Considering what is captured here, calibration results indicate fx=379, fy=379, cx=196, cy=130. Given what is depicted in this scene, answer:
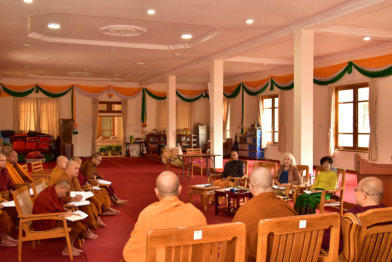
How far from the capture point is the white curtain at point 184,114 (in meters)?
20.2

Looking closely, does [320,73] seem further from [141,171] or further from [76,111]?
[76,111]

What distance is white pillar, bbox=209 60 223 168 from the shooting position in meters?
12.0

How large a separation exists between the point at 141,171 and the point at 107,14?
677 cm

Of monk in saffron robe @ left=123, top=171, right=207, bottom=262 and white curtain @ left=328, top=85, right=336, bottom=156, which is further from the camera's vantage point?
white curtain @ left=328, top=85, right=336, bottom=156

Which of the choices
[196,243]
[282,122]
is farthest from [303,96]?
[282,122]

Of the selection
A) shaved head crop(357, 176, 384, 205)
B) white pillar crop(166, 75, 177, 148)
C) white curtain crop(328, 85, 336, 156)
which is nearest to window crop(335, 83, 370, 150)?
white curtain crop(328, 85, 336, 156)

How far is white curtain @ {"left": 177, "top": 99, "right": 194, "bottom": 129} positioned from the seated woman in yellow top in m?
13.9

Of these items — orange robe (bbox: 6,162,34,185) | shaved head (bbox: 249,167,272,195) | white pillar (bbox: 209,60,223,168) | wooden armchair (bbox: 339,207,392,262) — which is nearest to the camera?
wooden armchair (bbox: 339,207,392,262)

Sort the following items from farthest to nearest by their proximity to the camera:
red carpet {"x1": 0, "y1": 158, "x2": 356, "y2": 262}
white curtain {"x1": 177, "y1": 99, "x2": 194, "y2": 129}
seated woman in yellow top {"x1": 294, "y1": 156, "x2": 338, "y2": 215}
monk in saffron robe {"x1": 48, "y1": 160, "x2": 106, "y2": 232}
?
1. white curtain {"x1": 177, "y1": 99, "x2": 194, "y2": 129}
2. seated woman in yellow top {"x1": 294, "y1": 156, "x2": 338, "y2": 215}
3. monk in saffron robe {"x1": 48, "y1": 160, "x2": 106, "y2": 232}
4. red carpet {"x1": 0, "y1": 158, "x2": 356, "y2": 262}

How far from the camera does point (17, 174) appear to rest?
732cm

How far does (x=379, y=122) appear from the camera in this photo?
37.0 feet

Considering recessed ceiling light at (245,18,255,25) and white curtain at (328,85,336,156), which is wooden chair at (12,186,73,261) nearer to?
recessed ceiling light at (245,18,255,25)

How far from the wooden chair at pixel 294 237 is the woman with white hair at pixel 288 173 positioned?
14.3ft

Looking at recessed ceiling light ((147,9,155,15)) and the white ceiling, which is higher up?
the white ceiling
